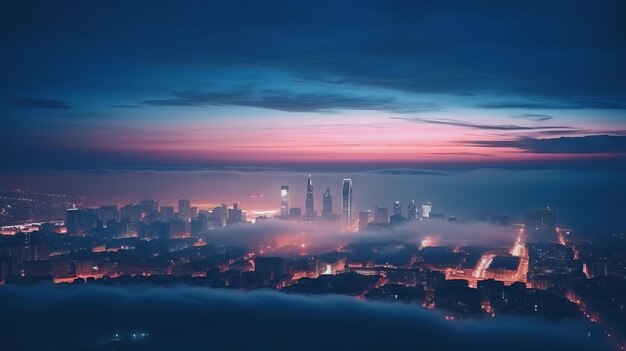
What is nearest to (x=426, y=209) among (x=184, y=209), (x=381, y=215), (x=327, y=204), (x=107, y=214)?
(x=381, y=215)

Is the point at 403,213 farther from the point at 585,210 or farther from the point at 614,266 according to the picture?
the point at 614,266

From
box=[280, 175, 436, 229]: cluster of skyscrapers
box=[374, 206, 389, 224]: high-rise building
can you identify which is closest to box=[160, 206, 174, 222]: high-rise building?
box=[280, 175, 436, 229]: cluster of skyscrapers

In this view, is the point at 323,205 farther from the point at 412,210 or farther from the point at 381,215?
the point at 412,210

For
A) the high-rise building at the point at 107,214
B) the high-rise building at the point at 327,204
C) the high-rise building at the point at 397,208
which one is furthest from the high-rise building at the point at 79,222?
the high-rise building at the point at 397,208

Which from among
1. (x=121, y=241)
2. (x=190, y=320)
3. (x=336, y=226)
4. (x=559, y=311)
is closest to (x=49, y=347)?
(x=190, y=320)

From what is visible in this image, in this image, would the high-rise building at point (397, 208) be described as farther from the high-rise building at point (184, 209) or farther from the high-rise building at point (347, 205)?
the high-rise building at point (184, 209)

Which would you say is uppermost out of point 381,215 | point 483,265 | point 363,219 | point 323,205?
point 323,205
